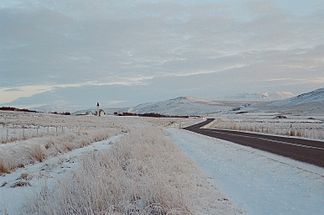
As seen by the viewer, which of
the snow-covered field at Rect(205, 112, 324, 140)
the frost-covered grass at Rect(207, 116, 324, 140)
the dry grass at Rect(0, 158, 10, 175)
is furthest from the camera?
the snow-covered field at Rect(205, 112, 324, 140)

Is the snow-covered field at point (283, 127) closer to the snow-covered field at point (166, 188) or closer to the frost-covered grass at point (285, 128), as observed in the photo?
the frost-covered grass at point (285, 128)

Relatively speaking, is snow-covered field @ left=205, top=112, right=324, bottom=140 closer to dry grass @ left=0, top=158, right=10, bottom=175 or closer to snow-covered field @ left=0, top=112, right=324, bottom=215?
snow-covered field @ left=0, top=112, right=324, bottom=215

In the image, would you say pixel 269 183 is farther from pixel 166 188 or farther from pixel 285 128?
pixel 285 128

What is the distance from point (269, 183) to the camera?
45.0 ft

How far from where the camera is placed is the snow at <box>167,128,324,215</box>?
33.7 feet

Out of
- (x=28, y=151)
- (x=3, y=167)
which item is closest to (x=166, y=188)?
(x=3, y=167)

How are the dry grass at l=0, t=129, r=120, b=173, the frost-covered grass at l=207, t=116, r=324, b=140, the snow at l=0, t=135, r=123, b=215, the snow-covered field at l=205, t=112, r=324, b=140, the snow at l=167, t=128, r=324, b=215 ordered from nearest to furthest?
the snow at l=167, t=128, r=324, b=215 < the snow at l=0, t=135, r=123, b=215 < the dry grass at l=0, t=129, r=120, b=173 < the frost-covered grass at l=207, t=116, r=324, b=140 < the snow-covered field at l=205, t=112, r=324, b=140

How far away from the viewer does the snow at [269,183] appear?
1027 cm

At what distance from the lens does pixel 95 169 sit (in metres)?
12.4

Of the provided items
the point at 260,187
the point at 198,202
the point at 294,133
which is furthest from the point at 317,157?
the point at 294,133

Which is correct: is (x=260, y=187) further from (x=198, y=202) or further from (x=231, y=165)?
(x=231, y=165)

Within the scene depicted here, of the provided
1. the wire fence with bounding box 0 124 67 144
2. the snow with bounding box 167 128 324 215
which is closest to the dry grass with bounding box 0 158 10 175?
the snow with bounding box 167 128 324 215

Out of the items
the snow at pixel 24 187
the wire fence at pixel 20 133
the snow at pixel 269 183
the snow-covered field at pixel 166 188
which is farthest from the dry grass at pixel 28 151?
the snow at pixel 269 183

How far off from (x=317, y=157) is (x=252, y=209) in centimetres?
1073
